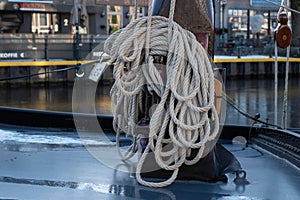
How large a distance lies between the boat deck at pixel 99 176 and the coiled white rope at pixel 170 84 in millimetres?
161

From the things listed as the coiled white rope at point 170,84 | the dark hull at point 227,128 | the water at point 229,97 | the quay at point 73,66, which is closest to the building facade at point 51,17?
the quay at point 73,66

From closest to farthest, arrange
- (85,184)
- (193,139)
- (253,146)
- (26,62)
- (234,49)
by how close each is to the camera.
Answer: (193,139)
(85,184)
(253,146)
(26,62)
(234,49)

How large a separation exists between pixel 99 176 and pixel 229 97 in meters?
14.3

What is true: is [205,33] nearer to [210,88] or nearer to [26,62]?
[210,88]

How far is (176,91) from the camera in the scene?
2.91 m

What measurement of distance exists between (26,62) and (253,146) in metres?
15.9

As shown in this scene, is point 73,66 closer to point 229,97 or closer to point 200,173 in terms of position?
point 229,97

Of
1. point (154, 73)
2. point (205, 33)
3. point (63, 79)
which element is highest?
point (205, 33)

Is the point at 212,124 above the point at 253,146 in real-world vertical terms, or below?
above

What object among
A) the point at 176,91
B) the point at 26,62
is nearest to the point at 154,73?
the point at 176,91

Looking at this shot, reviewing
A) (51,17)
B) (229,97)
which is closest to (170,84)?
(229,97)

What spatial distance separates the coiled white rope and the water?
10739 millimetres

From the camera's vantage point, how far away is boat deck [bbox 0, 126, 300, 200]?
9.66 ft

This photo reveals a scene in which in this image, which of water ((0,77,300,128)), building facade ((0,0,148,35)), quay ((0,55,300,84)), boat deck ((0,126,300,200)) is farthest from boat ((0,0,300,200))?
building facade ((0,0,148,35))
